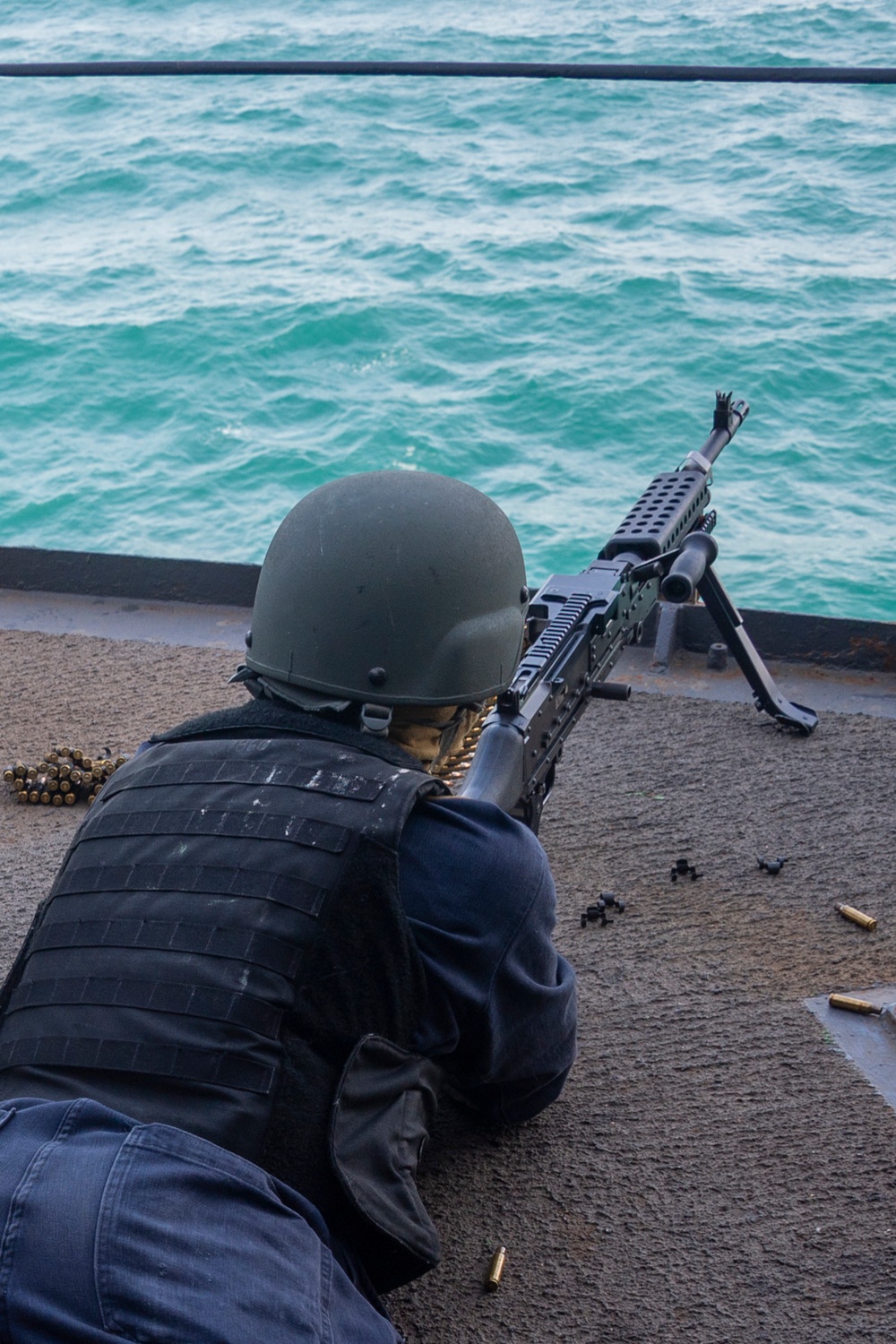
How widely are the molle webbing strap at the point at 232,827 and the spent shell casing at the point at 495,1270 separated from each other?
0.95 meters

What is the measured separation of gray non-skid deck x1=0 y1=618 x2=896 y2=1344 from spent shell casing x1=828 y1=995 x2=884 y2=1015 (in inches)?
2.6

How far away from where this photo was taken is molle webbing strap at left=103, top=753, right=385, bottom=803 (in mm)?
1726

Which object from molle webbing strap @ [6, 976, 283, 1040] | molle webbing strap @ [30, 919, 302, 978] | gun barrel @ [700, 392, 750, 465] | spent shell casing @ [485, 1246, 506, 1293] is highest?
molle webbing strap @ [30, 919, 302, 978]

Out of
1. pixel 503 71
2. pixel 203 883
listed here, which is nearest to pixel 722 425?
pixel 503 71

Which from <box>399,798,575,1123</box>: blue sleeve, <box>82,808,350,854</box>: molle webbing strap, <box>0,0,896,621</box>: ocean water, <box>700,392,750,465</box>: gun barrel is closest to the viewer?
<box>82,808,350,854</box>: molle webbing strap

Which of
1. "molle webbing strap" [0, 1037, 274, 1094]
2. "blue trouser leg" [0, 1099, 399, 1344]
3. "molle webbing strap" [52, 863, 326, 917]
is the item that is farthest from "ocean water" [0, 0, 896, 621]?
"blue trouser leg" [0, 1099, 399, 1344]

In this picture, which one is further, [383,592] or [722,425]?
[722,425]

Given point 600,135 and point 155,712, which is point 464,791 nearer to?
point 155,712

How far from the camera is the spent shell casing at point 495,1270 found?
218cm

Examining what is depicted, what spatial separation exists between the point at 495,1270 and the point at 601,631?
1475 mm

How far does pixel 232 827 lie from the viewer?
67.2 inches

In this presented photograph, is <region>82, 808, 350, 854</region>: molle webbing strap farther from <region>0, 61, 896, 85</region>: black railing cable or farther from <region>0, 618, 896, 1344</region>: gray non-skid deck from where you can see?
<region>0, 61, 896, 85</region>: black railing cable

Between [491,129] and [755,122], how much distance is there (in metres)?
4.23

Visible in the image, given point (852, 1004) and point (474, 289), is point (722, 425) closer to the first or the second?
point (852, 1004)
